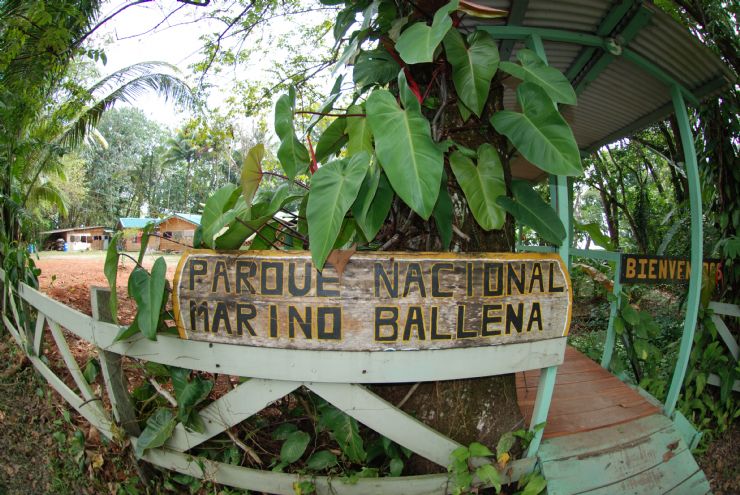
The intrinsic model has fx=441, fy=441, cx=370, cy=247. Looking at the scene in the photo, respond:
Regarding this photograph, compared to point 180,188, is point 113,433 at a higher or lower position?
lower

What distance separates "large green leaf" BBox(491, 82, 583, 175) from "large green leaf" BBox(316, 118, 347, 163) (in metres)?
0.68

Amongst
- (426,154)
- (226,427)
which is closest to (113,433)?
(226,427)

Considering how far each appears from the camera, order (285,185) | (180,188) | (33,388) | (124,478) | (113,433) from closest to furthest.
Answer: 1. (285,185)
2. (113,433)
3. (124,478)
4. (33,388)
5. (180,188)

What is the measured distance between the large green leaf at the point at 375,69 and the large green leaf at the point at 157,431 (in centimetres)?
168

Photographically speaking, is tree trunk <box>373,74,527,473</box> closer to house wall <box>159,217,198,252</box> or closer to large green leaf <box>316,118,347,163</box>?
large green leaf <box>316,118,347,163</box>

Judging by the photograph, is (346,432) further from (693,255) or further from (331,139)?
(693,255)

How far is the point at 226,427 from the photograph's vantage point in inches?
71.9

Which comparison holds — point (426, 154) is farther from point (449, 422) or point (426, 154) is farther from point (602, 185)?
point (602, 185)

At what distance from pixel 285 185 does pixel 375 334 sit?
81cm

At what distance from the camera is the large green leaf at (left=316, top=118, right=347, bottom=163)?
6.52ft

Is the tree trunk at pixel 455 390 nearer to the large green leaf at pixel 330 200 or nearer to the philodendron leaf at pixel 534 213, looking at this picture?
the philodendron leaf at pixel 534 213

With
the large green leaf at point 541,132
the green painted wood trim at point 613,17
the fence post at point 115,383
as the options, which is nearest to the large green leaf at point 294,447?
the fence post at point 115,383

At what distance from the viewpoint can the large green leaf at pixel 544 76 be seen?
1.65m

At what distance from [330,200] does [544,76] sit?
959 mm
